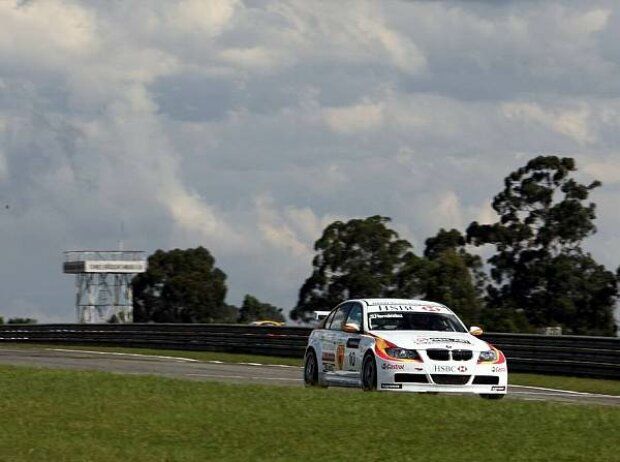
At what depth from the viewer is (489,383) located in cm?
1859

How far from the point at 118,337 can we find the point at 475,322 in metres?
29.9

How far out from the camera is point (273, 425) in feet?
44.2

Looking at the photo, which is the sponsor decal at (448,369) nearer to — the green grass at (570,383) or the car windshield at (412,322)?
the car windshield at (412,322)

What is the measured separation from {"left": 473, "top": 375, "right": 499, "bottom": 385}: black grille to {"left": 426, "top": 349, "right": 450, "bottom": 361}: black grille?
0.43m

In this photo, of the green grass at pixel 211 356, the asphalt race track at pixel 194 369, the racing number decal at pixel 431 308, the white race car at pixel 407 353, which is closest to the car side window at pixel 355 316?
the white race car at pixel 407 353

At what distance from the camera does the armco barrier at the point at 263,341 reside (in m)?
29.3

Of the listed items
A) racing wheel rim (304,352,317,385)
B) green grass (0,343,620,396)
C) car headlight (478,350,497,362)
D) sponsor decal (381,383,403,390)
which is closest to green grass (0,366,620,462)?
sponsor decal (381,383,403,390)

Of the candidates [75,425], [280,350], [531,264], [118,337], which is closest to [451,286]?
[531,264]

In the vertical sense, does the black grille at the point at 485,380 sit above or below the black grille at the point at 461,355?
below

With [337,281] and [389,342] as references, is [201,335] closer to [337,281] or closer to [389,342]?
[389,342]

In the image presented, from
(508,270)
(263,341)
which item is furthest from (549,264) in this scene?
(263,341)

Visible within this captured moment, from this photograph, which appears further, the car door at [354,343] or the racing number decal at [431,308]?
the racing number decal at [431,308]

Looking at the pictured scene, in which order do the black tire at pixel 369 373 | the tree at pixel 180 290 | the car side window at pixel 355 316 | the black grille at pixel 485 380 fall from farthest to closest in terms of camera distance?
1. the tree at pixel 180 290
2. the car side window at pixel 355 316
3. the black tire at pixel 369 373
4. the black grille at pixel 485 380

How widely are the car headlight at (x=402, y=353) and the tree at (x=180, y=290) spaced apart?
313 ft
